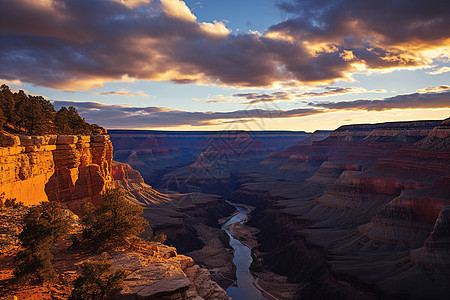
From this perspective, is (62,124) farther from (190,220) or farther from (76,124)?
(190,220)

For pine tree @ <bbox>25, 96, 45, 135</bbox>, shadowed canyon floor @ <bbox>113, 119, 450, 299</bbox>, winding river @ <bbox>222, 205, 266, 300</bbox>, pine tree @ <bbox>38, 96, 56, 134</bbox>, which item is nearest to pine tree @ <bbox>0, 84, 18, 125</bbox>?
pine tree @ <bbox>25, 96, 45, 135</bbox>

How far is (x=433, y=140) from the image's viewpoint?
81.2 m

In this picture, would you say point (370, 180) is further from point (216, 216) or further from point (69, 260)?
point (69, 260)

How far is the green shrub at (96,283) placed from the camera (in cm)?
1553

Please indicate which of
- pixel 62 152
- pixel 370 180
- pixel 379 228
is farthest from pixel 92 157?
pixel 370 180

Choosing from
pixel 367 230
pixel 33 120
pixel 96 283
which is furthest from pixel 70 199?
pixel 367 230

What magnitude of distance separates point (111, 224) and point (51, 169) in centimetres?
991

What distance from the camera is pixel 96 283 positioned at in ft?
52.7

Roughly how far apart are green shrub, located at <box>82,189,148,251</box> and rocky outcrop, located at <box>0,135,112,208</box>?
221 inches

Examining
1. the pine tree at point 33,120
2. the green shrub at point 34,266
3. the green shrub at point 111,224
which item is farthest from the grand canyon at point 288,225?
the pine tree at point 33,120

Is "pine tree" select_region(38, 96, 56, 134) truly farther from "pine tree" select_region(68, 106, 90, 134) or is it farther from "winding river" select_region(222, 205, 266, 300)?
"winding river" select_region(222, 205, 266, 300)

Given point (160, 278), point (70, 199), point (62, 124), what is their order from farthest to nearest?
point (62, 124) < point (70, 199) < point (160, 278)

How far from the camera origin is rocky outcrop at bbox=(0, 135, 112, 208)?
23719mm

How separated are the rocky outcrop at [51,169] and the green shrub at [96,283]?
11308mm
